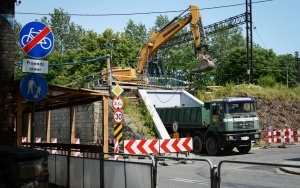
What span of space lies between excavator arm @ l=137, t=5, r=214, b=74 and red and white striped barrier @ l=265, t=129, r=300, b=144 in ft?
19.2

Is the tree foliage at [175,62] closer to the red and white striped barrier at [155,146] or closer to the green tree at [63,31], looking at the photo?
the green tree at [63,31]

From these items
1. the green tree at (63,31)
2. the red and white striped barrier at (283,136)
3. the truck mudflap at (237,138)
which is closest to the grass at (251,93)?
the red and white striped barrier at (283,136)

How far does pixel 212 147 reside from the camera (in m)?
21.0

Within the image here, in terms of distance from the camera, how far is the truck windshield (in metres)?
20.7

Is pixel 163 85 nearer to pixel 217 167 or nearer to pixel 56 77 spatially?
pixel 56 77

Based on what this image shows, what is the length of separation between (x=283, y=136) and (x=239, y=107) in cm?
426

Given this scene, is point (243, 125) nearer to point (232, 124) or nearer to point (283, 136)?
point (232, 124)

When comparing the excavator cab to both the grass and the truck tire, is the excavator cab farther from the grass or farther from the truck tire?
the truck tire

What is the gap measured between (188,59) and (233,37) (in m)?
26.8

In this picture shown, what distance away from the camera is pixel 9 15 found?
877cm

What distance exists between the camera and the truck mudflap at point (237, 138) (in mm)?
20250

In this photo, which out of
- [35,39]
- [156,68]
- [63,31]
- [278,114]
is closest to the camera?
[35,39]

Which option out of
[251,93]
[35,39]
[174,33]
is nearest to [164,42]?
[174,33]

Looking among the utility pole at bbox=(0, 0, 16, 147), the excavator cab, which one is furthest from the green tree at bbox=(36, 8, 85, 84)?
the utility pole at bbox=(0, 0, 16, 147)
